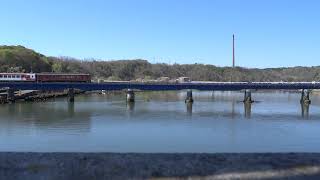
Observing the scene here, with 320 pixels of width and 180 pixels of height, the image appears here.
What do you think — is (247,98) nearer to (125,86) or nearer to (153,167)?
(125,86)

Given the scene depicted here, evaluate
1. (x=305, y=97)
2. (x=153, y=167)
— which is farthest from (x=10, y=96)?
(x=153, y=167)

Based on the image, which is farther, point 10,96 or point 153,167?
point 10,96

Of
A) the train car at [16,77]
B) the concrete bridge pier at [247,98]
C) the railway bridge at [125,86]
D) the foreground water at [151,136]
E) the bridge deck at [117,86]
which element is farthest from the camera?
the concrete bridge pier at [247,98]

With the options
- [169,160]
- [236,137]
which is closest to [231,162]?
[169,160]

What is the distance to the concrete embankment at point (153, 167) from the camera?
7.05 metres

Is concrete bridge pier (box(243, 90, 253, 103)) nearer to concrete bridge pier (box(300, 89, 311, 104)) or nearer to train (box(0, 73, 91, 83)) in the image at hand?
concrete bridge pier (box(300, 89, 311, 104))

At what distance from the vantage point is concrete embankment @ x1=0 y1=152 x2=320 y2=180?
705 cm

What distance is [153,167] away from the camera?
23.6 ft

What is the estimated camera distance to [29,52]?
14738 centimetres

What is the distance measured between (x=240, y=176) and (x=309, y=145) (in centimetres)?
2342

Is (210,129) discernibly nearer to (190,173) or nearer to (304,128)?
(304,128)

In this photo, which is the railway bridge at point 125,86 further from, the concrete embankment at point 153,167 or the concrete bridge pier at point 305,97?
the concrete embankment at point 153,167

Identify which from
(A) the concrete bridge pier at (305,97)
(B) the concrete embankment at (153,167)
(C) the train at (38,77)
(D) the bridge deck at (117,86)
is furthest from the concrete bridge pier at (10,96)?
(B) the concrete embankment at (153,167)

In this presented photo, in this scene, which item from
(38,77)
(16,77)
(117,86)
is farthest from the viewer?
(16,77)
